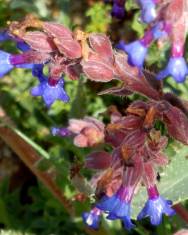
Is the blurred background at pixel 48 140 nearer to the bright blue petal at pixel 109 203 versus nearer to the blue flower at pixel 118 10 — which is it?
the blue flower at pixel 118 10

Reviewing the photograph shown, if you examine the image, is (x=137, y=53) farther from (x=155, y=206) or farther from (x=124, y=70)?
(x=155, y=206)

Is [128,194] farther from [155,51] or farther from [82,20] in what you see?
[82,20]

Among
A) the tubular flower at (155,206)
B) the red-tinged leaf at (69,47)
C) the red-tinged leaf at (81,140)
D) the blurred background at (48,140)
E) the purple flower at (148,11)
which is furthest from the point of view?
the blurred background at (48,140)

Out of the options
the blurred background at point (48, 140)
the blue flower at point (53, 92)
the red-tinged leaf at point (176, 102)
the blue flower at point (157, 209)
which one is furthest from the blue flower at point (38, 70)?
the blurred background at point (48, 140)

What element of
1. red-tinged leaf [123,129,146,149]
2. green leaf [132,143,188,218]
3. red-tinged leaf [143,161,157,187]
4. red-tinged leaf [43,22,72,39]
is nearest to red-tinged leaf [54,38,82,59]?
red-tinged leaf [43,22,72,39]

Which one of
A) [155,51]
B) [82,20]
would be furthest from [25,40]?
[82,20]
